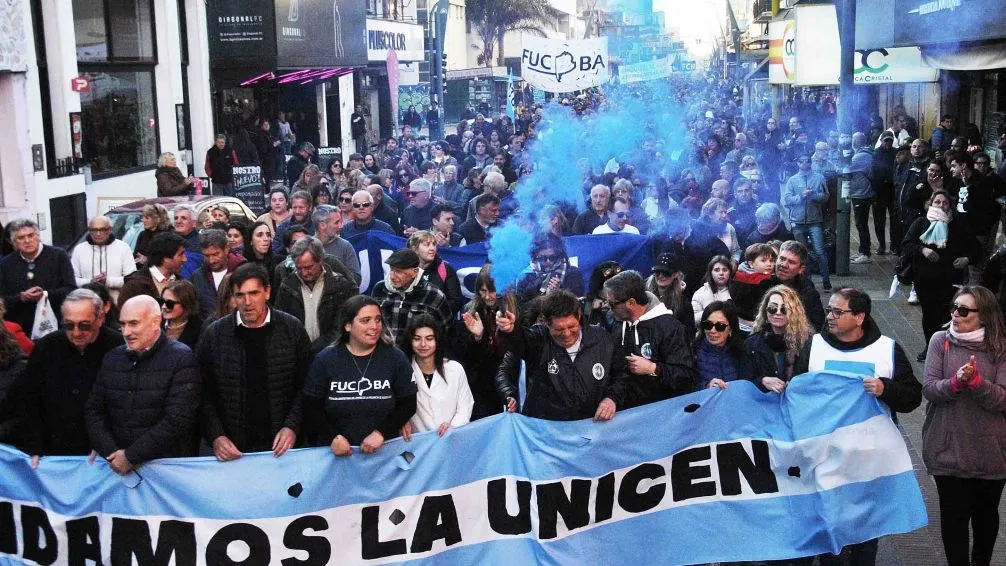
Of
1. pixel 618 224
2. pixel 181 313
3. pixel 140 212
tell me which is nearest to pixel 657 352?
pixel 181 313

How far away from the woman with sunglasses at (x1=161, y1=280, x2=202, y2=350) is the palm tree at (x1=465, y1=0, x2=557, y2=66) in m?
60.8

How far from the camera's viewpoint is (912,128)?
25.0 meters

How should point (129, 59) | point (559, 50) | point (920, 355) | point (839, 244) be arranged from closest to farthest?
point (920, 355) < point (839, 244) < point (559, 50) < point (129, 59)

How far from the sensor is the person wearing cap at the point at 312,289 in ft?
26.1

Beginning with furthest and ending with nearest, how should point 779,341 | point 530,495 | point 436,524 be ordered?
point 779,341 < point 530,495 < point 436,524

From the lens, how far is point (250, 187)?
1909 cm

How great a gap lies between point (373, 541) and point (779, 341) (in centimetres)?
237

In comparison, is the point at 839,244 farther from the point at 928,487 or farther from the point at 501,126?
the point at 501,126

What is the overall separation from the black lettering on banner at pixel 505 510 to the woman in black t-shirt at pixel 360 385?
0.57 meters

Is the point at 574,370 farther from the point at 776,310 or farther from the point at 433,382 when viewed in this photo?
the point at 776,310

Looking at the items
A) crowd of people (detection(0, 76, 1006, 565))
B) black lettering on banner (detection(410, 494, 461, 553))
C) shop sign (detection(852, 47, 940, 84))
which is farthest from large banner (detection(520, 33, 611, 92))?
black lettering on banner (detection(410, 494, 461, 553))

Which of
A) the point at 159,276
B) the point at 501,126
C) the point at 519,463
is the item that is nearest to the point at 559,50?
the point at 501,126

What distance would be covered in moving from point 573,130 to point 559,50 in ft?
9.01

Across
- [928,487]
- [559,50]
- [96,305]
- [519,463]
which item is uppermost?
[559,50]
